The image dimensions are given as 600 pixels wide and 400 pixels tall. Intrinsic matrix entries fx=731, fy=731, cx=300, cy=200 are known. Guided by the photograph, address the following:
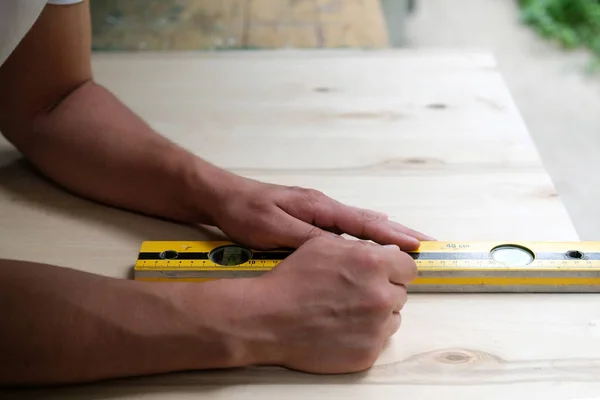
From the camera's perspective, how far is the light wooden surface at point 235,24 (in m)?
1.48

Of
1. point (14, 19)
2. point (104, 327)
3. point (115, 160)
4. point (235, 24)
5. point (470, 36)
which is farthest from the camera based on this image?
point (470, 36)

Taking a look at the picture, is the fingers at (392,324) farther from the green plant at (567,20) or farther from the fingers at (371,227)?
the green plant at (567,20)

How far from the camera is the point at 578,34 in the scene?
8.70ft

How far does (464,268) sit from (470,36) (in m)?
2.04

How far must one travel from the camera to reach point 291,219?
0.78 m

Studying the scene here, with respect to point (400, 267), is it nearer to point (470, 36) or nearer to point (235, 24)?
point (235, 24)

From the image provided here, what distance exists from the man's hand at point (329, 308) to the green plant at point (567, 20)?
85.4 inches

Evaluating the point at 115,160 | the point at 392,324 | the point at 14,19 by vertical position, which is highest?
the point at 14,19

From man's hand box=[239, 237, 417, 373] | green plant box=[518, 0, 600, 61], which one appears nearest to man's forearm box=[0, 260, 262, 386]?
man's hand box=[239, 237, 417, 373]

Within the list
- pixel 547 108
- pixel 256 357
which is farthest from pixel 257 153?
pixel 547 108

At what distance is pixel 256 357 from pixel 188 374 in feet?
0.21

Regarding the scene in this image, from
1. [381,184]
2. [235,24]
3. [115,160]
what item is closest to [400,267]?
[381,184]

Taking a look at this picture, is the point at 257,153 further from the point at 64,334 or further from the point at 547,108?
the point at 547,108

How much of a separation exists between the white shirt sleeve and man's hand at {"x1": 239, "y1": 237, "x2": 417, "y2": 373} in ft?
1.16
